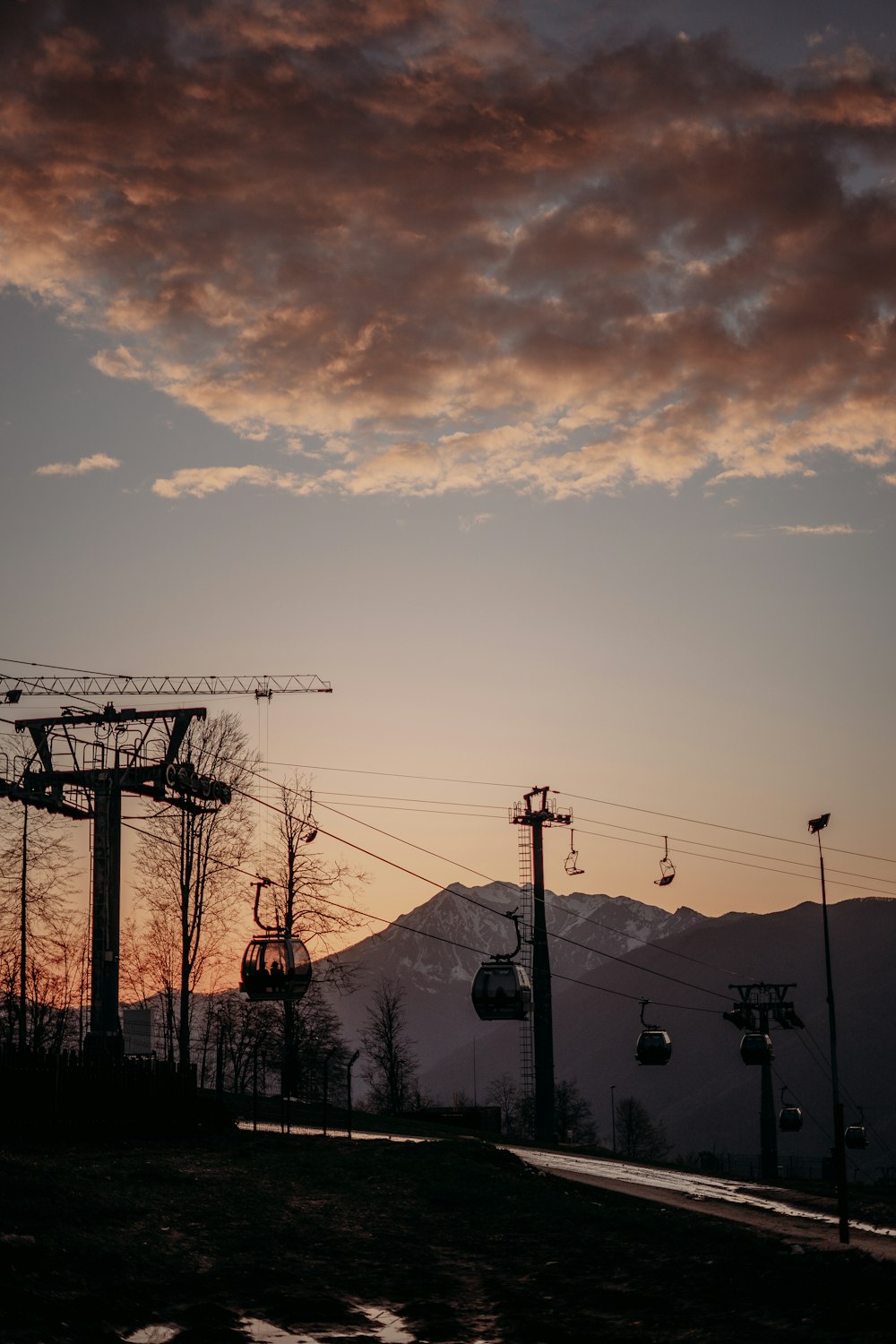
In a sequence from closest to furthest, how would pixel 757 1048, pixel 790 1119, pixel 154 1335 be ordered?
pixel 154 1335
pixel 757 1048
pixel 790 1119

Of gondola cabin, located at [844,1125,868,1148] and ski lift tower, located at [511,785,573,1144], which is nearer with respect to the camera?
ski lift tower, located at [511,785,573,1144]

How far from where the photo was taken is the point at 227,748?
2406 inches

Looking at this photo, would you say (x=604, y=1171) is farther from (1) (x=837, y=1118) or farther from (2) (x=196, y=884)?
(2) (x=196, y=884)

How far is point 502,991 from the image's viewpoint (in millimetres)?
51312

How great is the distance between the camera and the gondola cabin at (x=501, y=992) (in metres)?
51.1

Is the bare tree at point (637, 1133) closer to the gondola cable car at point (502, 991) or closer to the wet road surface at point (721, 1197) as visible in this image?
the gondola cable car at point (502, 991)

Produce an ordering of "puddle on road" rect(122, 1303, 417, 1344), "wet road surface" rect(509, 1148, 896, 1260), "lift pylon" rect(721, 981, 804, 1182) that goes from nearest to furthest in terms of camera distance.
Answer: "puddle on road" rect(122, 1303, 417, 1344), "wet road surface" rect(509, 1148, 896, 1260), "lift pylon" rect(721, 981, 804, 1182)


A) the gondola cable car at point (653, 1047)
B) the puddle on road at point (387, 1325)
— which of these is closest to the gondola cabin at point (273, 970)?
the puddle on road at point (387, 1325)

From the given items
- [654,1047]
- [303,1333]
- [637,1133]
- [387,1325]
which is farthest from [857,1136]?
[637,1133]

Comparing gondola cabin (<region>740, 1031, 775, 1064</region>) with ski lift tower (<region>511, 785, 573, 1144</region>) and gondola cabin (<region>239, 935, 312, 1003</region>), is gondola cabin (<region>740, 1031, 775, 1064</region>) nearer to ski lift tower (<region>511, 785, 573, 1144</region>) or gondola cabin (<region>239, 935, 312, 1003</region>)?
ski lift tower (<region>511, 785, 573, 1144</region>)

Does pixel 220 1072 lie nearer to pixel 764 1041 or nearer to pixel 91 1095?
pixel 91 1095

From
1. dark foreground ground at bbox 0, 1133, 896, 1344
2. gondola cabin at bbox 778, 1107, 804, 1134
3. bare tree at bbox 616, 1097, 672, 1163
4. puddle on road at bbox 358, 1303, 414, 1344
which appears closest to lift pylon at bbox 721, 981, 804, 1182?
gondola cabin at bbox 778, 1107, 804, 1134

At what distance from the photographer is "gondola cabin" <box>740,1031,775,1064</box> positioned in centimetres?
6944

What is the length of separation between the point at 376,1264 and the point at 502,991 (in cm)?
2874
